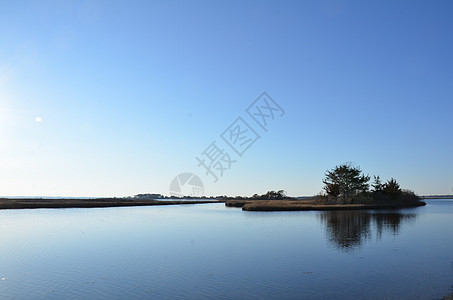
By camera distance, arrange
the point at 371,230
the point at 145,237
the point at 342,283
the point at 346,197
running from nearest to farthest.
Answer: the point at 342,283, the point at 145,237, the point at 371,230, the point at 346,197

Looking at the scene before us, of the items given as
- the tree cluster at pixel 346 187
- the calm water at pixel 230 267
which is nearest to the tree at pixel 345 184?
the tree cluster at pixel 346 187

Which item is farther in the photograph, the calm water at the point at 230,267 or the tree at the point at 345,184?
the tree at the point at 345,184

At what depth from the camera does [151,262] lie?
19.8 m

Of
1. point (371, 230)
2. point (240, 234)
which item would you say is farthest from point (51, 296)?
point (371, 230)

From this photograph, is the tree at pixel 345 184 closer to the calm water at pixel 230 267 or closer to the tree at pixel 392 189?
the tree at pixel 392 189

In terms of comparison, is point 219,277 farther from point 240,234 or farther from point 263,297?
point 240,234

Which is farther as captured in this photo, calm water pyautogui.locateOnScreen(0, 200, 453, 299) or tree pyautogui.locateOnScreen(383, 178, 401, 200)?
tree pyautogui.locateOnScreen(383, 178, 401, 200)

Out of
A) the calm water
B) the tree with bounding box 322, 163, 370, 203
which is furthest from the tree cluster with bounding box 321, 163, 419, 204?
the calm water

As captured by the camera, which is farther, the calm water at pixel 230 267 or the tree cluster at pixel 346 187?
the tree cluster at pixel 346 187

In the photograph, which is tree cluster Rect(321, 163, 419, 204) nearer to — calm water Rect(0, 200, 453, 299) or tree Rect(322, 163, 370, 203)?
tree Rect(322, 163, 370, 203)

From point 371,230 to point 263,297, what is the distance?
25.2 meters

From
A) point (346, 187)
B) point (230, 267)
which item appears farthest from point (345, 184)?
point (230, 267)

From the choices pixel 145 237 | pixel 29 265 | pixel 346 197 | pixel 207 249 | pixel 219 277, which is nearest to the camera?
pixel 219 277

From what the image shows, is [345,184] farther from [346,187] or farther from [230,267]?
[230,267]
